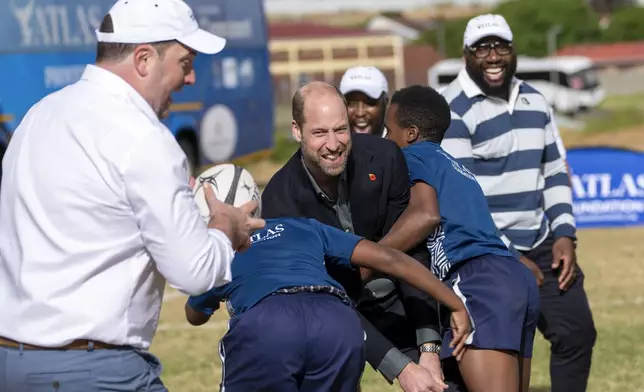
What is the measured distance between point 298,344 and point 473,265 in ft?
3.88

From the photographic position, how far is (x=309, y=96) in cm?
509

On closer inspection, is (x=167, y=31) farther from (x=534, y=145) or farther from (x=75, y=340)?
(x=534, y=145)

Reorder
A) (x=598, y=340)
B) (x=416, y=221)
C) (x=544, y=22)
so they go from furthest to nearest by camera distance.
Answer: (x=544, y=22) → (x=598, y=340) → (x=416, y=221)

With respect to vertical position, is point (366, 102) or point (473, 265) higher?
point (366, 102)

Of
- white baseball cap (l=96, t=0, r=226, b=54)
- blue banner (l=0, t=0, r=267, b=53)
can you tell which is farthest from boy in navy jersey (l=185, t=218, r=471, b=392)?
blue banner (l=0, t=0, r=267, b=53)

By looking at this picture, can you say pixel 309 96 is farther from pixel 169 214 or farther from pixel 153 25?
pixel 169 214

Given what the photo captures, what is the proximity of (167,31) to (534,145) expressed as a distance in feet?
10.9

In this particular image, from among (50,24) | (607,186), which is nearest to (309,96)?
(607,186)

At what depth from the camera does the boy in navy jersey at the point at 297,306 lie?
4523 mm

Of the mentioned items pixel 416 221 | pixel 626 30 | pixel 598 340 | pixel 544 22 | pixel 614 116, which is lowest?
pixel 614 116

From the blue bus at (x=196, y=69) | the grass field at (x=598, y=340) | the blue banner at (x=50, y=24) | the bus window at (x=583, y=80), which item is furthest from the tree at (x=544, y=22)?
the grass field at (x=598, y=340)

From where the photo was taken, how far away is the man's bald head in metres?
5.09

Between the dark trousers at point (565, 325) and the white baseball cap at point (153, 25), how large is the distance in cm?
336

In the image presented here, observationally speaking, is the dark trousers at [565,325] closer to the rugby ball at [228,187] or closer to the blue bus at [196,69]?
the rugby ball at [228,187]
